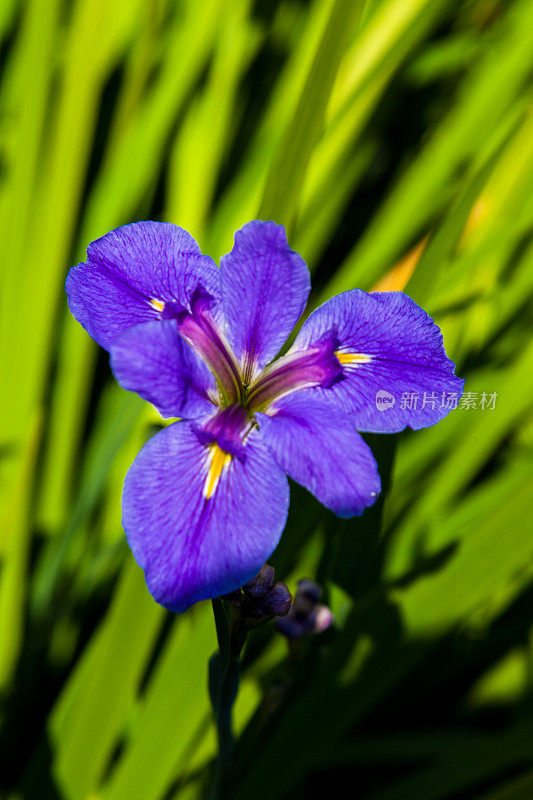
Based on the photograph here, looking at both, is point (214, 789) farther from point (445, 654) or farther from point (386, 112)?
point (386, 112)

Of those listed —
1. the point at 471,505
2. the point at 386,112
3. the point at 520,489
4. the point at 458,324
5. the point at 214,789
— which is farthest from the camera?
the point at 386,112

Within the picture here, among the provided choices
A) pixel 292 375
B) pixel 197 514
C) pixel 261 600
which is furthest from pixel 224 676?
pixel 292 375

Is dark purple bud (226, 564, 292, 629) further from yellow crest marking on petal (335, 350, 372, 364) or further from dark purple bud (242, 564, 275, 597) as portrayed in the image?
yellow crest marking on petal (335, 350, 372, 364)

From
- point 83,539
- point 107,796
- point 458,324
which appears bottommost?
point 107,796

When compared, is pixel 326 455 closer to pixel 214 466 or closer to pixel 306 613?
pixel 214 466

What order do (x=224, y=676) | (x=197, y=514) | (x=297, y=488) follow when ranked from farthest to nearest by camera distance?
(x=297, y=488) → (x=224, y=676) → (x=197, y=514)

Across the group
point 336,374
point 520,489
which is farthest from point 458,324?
point 336,374

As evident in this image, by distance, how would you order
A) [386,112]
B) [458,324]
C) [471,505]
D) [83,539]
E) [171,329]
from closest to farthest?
[171,329] → [458,324] → [471,505] → [83,539] → [386,112]
